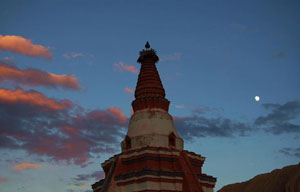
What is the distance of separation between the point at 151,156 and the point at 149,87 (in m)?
8.03

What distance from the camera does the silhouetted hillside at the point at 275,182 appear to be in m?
73.2

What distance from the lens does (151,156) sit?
32.5m

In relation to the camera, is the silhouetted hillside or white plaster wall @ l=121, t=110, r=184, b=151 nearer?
white plaster wall @ l=121, t=110, r=184, b=151

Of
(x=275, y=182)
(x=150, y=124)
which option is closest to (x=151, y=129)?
(x=150, y=124)

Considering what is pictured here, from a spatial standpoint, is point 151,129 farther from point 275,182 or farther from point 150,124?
point 275,182

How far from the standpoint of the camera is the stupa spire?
3659 cm

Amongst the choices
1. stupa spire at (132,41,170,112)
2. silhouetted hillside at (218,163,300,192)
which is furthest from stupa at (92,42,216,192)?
silhouetted hillside at (218,163,300,192)

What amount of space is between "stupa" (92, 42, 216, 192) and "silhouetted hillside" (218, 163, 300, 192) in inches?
1741

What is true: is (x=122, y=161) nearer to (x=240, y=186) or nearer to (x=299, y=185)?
(x=299, y=185)

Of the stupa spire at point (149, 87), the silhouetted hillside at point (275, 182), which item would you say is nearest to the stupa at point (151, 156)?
the stupa spire at point (149, 87)

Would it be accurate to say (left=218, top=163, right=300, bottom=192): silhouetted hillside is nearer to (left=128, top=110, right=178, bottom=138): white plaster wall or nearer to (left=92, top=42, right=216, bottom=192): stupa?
(left=92, top=42, right=216, bottom=192): stupa

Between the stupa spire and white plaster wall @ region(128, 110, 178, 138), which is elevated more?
the stupa spire

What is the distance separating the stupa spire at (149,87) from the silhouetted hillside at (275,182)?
151 ft

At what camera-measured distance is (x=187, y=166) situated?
32688mm
